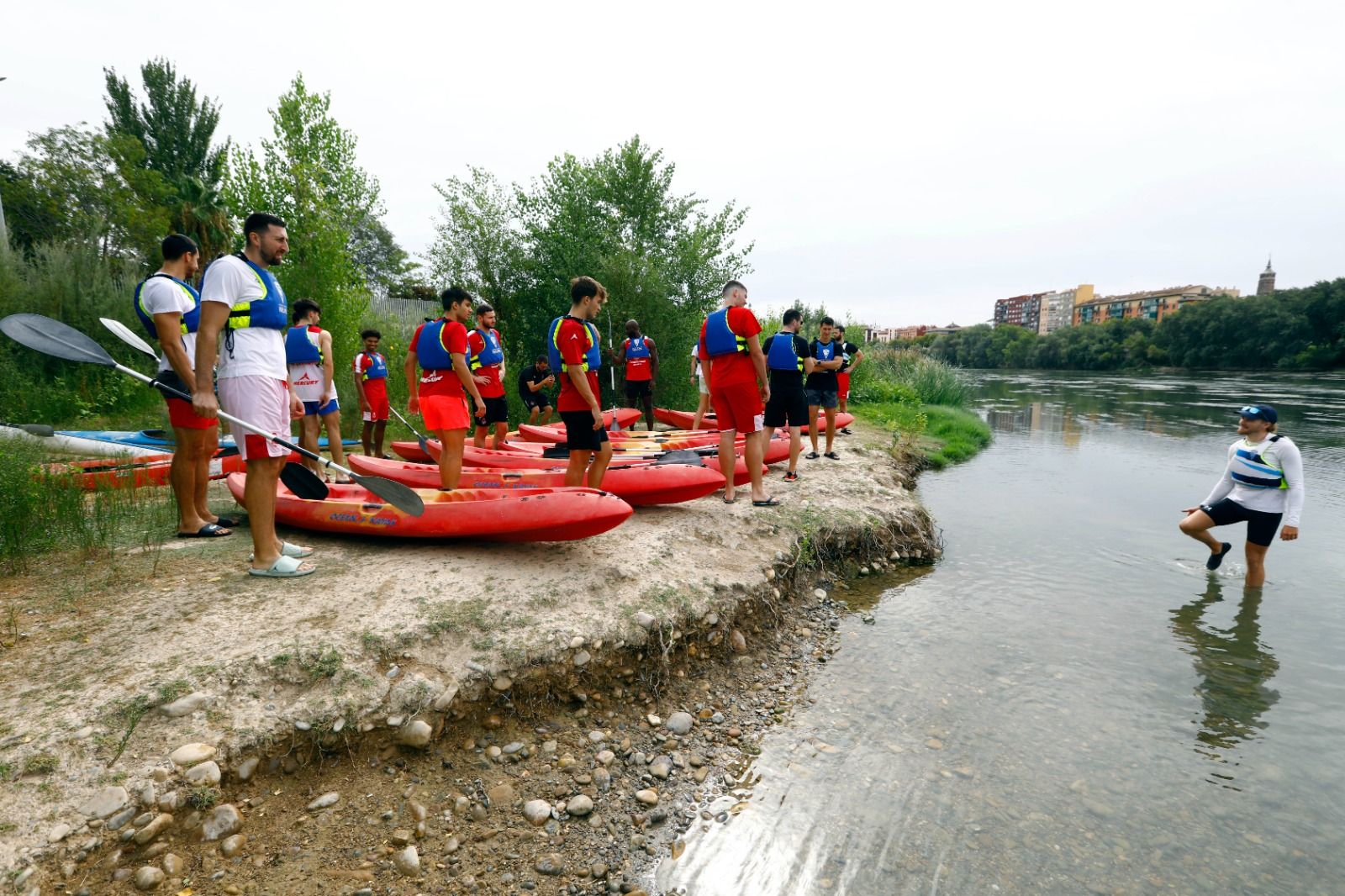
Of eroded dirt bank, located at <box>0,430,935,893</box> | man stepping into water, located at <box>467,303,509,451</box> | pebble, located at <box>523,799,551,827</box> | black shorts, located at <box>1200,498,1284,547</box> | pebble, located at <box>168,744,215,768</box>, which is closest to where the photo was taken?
eroded dirt bank, located at <box>0,430,935,893</box>

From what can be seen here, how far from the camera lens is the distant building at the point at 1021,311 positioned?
14188cm

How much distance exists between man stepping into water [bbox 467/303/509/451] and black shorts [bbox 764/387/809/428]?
293 cm

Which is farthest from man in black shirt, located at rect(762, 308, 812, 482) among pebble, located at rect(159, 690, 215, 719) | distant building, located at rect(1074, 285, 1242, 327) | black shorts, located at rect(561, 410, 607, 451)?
distant building, located at rect(1074, 285, 1242, 327)

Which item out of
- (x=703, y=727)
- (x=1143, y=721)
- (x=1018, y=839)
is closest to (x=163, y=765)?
(x=703, y=727)

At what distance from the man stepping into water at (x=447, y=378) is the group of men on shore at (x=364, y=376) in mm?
11

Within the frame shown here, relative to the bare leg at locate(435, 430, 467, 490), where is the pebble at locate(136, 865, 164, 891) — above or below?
below

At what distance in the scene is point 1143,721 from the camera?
3611mm

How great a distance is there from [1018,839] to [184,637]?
3632 millimetres

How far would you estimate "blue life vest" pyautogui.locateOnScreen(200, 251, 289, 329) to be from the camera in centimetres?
327

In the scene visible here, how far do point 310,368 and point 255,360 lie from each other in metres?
3.26

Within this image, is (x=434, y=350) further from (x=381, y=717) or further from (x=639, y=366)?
(x=639, y=366)

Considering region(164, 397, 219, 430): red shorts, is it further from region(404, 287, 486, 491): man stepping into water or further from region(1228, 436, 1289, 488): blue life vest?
region(1228, 436, 1289, 488): blue life vest

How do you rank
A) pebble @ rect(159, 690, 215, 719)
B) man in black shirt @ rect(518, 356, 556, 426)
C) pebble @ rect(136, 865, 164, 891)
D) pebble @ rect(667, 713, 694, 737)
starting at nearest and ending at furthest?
pebble @ rect(136, 865, 164, 891), pebble @ rect(159, 690, 215, 719), pebble @ rect(667, 713, 694, 737), man in black shirt @ rect(518, 356, 556, 426)

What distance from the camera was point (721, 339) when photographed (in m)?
5.41
